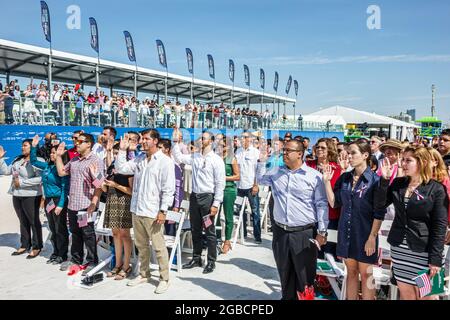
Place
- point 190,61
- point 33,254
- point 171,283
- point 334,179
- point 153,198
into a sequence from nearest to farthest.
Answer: point 153,198
point 334,179
point 171,283
point 33,254
point 190,61

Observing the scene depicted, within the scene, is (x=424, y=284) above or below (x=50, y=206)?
below

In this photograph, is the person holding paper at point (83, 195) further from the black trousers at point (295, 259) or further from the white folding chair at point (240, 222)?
the black trousers at point (295, 259)

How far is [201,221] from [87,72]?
15.3 metres

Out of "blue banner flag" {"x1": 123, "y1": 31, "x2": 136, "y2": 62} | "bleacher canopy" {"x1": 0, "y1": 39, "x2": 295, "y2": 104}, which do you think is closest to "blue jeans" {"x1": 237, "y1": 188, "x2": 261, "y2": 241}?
"bleacher canopy" {"x1": 0, "y1": 39, "x2": 295, "y2": 104}

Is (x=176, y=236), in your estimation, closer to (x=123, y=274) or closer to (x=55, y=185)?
(x=123, y=274)

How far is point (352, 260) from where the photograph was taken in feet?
12.4

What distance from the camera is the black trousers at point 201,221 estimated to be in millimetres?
5457

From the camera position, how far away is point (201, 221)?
557cm

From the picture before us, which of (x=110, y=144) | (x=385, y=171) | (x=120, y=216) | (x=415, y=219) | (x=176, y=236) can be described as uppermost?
(x=110, y=144)

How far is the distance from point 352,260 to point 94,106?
1385 cm

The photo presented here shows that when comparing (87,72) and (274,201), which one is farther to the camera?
(87,72)

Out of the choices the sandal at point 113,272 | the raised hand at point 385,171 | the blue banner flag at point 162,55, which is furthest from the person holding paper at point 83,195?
the blue banner flag at point 162,55

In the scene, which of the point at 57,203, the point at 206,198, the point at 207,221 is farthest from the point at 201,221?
the point at 57,203
